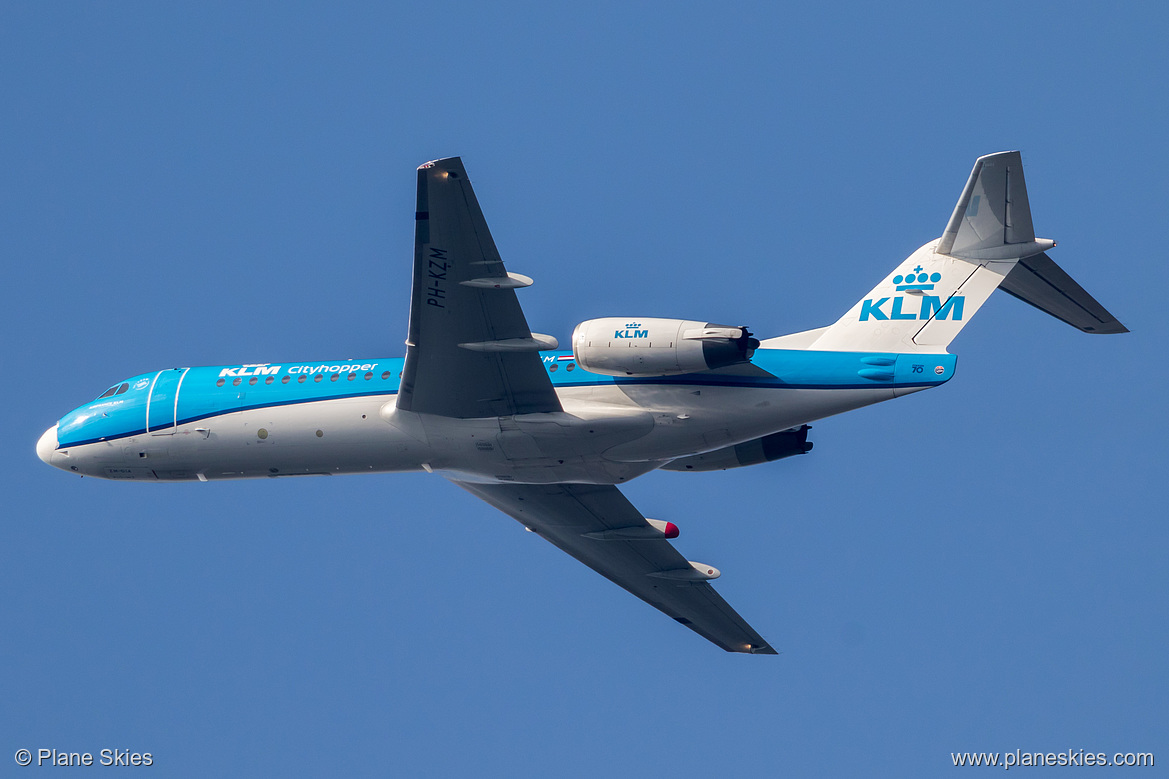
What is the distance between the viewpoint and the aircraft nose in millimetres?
33625

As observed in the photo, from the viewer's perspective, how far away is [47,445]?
33750 mm

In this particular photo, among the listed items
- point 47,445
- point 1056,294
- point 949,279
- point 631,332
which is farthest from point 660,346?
point 47,445

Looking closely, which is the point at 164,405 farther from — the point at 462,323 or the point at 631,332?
the point at 631,332

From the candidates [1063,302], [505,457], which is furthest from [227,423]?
[1063,302]

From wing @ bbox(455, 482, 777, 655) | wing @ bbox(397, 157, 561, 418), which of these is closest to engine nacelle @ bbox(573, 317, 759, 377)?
wing @ bbox(397, 157, 561, 418)

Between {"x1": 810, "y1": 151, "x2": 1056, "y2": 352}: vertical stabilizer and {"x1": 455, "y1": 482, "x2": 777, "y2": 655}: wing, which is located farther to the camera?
{"x1": 455, "y1": 482, "x2": 777, "y2": 655}: wing

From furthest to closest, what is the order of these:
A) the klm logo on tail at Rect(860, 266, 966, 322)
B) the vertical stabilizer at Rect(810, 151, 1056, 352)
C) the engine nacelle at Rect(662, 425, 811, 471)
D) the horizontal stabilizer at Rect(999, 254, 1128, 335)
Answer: the engine nacelle at Rect(662, 425, 811, 471)
the klm logo on tail at Rect(860, 266, 966, 322)
the vertical stabilizer at Rect(810, 151, 1056, 352)
the horizontal stabilizer at Rect(999, 254, 1128, 335)

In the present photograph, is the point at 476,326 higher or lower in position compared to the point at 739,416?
higher

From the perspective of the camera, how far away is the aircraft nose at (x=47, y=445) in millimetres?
33625

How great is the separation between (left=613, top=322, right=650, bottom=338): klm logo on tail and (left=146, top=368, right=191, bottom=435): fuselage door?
11190mm

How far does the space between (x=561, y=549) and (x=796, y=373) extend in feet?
35.8

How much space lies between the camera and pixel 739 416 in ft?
93.2

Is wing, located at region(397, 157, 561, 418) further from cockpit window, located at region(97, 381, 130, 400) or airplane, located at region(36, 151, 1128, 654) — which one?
cockpit window, located at region(97, 381, 130, 400)

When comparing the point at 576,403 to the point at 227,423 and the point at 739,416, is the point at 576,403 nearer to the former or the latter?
the point at 739,416
